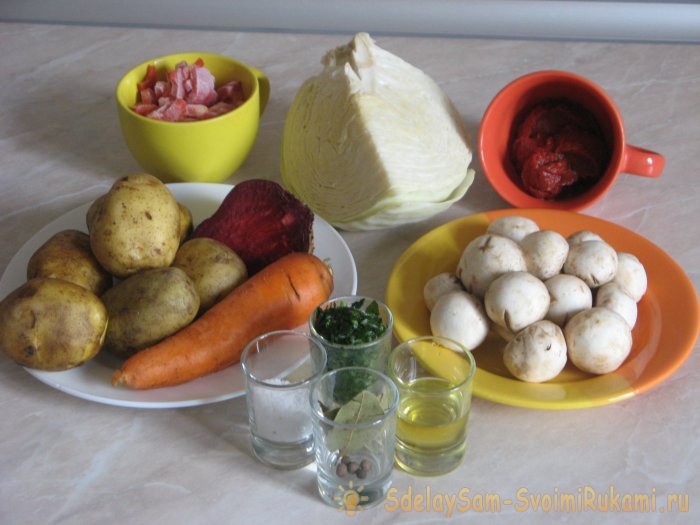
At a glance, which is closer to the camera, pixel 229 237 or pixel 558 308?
A: pixel 558 308

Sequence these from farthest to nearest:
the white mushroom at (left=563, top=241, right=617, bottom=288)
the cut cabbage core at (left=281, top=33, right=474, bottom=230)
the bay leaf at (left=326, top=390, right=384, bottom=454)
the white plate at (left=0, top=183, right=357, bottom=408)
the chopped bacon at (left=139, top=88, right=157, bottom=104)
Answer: the chopped bacon at (left=139, top=88, right=157, bottom=104) < the cut cabbage core at (left=281, top=33, right=474, bottom=230) < the white mushroom at (left=563, top=241, right=617, bottom=288) < the white plate at (left=0, top=183, right=357, bottom=408) < the bay leaf at (left=326, top=390, right=384, bottom=454)

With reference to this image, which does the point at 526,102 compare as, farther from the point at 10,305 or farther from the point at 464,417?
the point at 10,305

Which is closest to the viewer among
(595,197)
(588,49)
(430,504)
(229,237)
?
(430,504)

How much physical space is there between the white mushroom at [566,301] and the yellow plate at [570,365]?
0.06 m

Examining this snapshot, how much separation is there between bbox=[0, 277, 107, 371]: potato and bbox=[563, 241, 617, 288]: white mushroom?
0.55 m

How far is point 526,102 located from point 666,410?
1.73ft

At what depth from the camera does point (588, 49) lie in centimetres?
171

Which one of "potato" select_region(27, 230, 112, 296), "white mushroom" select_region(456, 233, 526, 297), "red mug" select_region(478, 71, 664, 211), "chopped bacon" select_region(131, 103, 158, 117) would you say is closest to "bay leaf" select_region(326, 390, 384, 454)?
"white mushroom" select_region(456, 233, 526, 297)

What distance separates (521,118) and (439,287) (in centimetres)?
40

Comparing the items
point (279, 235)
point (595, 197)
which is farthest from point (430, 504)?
point (595, 197)

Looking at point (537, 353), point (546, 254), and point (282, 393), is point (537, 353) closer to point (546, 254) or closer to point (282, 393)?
point (546, 254)

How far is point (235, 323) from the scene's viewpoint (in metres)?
1.02

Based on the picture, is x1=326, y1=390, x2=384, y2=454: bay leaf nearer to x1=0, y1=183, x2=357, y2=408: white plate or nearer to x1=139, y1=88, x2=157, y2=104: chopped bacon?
x1=0, y1=183, x2=357, y2=408: white plate

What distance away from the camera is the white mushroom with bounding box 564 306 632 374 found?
0.95 metres
